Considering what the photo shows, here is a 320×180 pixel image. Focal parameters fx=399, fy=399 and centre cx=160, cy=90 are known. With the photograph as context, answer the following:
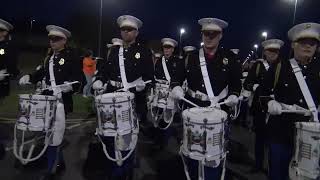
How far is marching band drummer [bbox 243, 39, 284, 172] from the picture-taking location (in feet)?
22.7

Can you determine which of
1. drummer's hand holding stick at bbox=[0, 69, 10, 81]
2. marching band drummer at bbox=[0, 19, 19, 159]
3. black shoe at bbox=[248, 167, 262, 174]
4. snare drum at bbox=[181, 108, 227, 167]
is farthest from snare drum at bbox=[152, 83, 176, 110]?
snare drum at bbox=[181, 108, 227, 167]

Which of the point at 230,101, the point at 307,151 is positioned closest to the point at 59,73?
the point at 230,101

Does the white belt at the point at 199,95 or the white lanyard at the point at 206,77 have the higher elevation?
the white lanyard at the point at 206,77

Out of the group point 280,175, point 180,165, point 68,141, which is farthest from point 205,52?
point 68,141

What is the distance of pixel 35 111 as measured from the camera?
512 centimetres

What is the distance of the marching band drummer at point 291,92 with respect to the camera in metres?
4.09

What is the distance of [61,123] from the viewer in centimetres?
562

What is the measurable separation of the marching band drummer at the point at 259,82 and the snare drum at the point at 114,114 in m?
2.56

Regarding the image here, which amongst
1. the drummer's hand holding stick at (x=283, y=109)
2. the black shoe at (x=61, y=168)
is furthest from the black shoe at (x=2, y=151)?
the drummer's hand holding stick at (x=283, y=109)

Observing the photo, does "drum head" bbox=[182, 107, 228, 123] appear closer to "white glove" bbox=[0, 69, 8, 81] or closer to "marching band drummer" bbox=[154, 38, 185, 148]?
"marching band drummer" bbox=[154, 38, 185, 148]

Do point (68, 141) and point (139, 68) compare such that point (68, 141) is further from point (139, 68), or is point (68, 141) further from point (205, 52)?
point (205, 52)

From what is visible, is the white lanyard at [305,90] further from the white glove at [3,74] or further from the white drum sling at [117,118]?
the white glove at [3,74]

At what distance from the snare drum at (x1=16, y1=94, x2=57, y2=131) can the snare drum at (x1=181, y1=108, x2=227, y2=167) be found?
78.3 inches

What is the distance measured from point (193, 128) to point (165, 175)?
246cm
